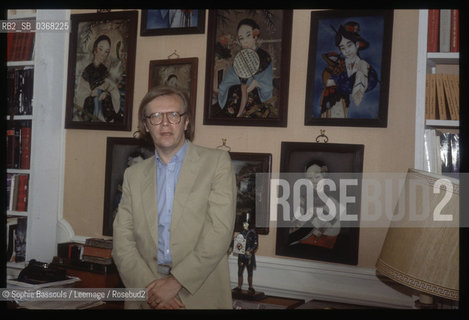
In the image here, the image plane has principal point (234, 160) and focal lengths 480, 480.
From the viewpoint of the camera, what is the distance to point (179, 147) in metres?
2.08

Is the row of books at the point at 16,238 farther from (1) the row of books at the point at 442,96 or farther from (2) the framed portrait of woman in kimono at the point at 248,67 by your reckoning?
(1) the row of books at the point at 442,96

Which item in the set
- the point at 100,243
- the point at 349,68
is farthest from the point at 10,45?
the point at 349,68

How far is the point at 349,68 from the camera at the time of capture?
238cm

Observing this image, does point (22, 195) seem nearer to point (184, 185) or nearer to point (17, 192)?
point (17, 192)

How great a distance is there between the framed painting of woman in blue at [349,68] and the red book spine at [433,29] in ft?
0.58

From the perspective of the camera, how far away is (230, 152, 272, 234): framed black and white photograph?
2535 mm

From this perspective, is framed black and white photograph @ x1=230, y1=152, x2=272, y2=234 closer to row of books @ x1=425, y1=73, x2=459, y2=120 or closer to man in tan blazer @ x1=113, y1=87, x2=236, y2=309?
man in tan blazer @ x1=113, y1=87, x2=236, y2=309

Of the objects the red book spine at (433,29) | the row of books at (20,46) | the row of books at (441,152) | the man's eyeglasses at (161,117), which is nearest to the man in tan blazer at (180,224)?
the man's eyeglasses at (161,117)

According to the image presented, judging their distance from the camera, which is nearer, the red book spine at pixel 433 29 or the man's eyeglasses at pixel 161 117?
the man's eyeglasses at pixel 161 117

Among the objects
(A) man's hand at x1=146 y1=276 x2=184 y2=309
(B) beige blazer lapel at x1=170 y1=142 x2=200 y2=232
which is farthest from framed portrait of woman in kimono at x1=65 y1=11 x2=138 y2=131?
(A) man's hand at x1=146 y1=276 x2=184 y2=309

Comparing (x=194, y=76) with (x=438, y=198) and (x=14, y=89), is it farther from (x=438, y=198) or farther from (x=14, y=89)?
(x=438, y=198)

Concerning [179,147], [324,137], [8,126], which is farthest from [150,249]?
[8,126]

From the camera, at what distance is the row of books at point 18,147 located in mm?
2994

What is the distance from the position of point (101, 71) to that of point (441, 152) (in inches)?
76.2
